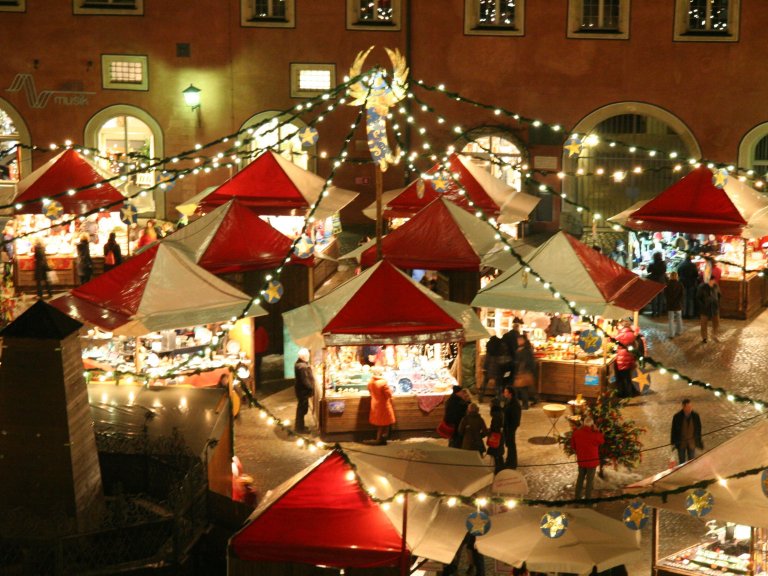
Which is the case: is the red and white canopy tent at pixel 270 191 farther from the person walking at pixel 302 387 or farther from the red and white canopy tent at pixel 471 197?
the person walking at pixel 302 387

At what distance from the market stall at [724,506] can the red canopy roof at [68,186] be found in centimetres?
1376

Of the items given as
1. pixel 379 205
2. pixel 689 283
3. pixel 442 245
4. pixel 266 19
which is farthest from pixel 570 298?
pixel 266 19

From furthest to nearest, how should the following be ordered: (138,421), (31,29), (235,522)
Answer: (31,29) → (138,421) → (235,522)

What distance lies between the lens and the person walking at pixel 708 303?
774 inches

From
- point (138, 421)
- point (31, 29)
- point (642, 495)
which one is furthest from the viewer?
point (31, 29)

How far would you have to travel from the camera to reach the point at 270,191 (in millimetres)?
20844

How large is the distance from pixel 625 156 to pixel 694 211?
7062 mm

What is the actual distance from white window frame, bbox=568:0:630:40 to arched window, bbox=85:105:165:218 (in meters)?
9.30

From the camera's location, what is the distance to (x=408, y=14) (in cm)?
2645

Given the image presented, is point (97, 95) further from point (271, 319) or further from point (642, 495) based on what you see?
point (642, 495)

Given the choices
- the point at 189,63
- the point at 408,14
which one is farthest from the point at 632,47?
the point at 189,63

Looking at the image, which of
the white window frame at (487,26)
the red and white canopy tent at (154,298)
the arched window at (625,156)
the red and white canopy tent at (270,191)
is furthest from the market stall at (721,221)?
the red and white canopy tent at (154,298)

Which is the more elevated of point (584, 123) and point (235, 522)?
point (584, 123)

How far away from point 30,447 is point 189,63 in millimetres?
17996
